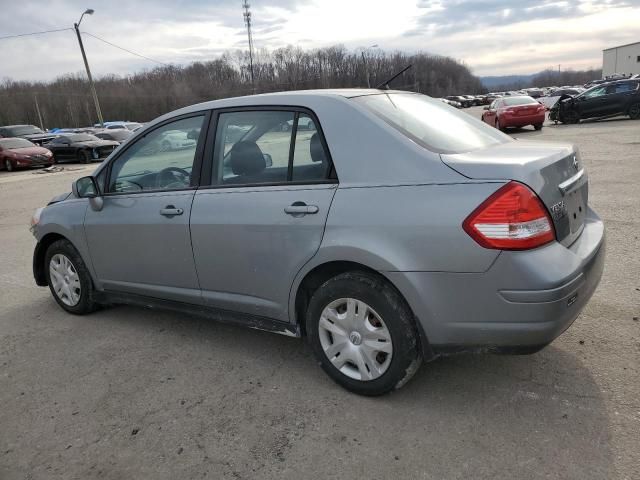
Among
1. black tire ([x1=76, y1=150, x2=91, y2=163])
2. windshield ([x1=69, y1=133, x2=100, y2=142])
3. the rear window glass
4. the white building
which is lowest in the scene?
black tire ([x1=76, y1=150, x2=91, y2=163])

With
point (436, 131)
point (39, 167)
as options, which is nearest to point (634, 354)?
point (436, 131)

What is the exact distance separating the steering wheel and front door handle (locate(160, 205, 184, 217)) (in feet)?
0.57

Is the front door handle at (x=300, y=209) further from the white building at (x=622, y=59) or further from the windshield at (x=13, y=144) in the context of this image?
the white building at (x=622, y=59)

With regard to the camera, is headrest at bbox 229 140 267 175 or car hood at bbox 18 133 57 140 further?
car hood at bbox 18 133 57 140

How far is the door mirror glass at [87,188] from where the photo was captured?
419cm

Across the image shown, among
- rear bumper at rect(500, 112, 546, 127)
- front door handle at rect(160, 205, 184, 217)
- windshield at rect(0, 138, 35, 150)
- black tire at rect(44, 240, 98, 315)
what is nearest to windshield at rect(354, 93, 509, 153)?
front door handle at rect(160, 205, 184, 217)

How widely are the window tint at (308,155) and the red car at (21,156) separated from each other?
75.4 ft

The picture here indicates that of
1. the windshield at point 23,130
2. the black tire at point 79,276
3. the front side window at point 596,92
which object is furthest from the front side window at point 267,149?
the windshield at point 23,130

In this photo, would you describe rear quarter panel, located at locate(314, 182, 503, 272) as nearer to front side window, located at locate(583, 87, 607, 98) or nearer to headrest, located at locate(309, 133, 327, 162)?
headrest, located at locate(309, 133, 327, 162)

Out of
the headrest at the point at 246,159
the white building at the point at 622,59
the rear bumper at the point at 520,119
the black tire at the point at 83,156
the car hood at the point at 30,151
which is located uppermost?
the white building at the point at 622,59

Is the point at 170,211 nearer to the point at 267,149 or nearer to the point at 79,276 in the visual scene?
the point at 267,149

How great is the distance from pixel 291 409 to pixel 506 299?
4.38 feet

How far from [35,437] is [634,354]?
3520mm

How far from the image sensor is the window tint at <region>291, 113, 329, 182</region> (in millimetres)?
3014
